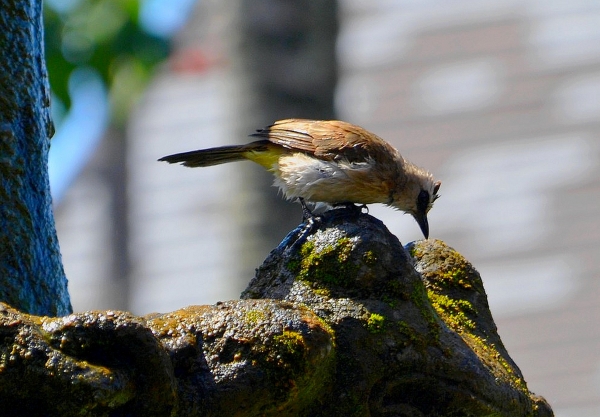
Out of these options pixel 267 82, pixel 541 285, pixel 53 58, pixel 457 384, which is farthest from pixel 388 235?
pixel 541 285

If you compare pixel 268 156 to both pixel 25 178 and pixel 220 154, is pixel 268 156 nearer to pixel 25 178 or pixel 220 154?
pixel 220 154

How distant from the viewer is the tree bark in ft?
11.0

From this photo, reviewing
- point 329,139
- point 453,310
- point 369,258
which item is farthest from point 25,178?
point 329,139

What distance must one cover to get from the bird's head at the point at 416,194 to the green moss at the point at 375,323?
2.94 m

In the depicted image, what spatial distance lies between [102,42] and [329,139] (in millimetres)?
3764

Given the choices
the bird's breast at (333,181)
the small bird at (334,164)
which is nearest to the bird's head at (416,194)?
the small bird at (334,164)

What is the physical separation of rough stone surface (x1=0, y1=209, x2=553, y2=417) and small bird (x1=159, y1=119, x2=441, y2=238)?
1972 mm

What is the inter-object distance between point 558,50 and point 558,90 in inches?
17.5

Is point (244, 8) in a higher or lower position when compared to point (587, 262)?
higher

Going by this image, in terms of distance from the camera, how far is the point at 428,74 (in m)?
12.4

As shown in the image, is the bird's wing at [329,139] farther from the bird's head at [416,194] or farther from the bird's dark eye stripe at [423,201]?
the bird's dark eye stripe at [423,201]

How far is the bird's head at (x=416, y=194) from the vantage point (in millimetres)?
5996

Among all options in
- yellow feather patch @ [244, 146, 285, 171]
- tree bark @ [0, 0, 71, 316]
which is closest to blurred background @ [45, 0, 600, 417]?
yellow feather patch @ [244, 146, 285, 171]

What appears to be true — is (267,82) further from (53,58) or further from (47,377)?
(47,377)
